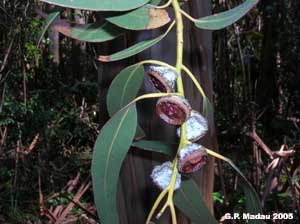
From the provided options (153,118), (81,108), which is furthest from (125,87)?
(81,108)

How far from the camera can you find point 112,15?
1.46 ft

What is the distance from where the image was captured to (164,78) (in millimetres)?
397

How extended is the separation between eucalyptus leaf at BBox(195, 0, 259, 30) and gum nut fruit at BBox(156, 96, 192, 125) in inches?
4.0

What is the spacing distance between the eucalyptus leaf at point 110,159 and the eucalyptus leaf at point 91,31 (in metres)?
0.07

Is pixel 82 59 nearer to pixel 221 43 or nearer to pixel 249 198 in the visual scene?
pixel 221 43

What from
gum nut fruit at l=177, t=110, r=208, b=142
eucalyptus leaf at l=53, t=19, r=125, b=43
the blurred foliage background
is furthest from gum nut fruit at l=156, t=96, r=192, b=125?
the blurred foliage background

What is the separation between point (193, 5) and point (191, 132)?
0.20m

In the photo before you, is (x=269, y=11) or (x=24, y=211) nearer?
(x=24, y=211)

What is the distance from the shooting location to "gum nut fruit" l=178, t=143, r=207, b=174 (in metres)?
0.38

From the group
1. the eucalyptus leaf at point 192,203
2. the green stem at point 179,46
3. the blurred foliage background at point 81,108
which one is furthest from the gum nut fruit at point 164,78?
the blurred foliage background at point 81,108

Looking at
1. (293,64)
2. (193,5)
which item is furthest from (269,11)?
(193,5)

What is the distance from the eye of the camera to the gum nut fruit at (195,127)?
0.39m

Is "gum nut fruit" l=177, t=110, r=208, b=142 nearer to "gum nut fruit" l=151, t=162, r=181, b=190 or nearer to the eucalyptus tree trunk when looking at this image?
"gum nut fruit" l=151, t=162, r=181, b=190

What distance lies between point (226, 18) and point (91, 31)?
0.13m
